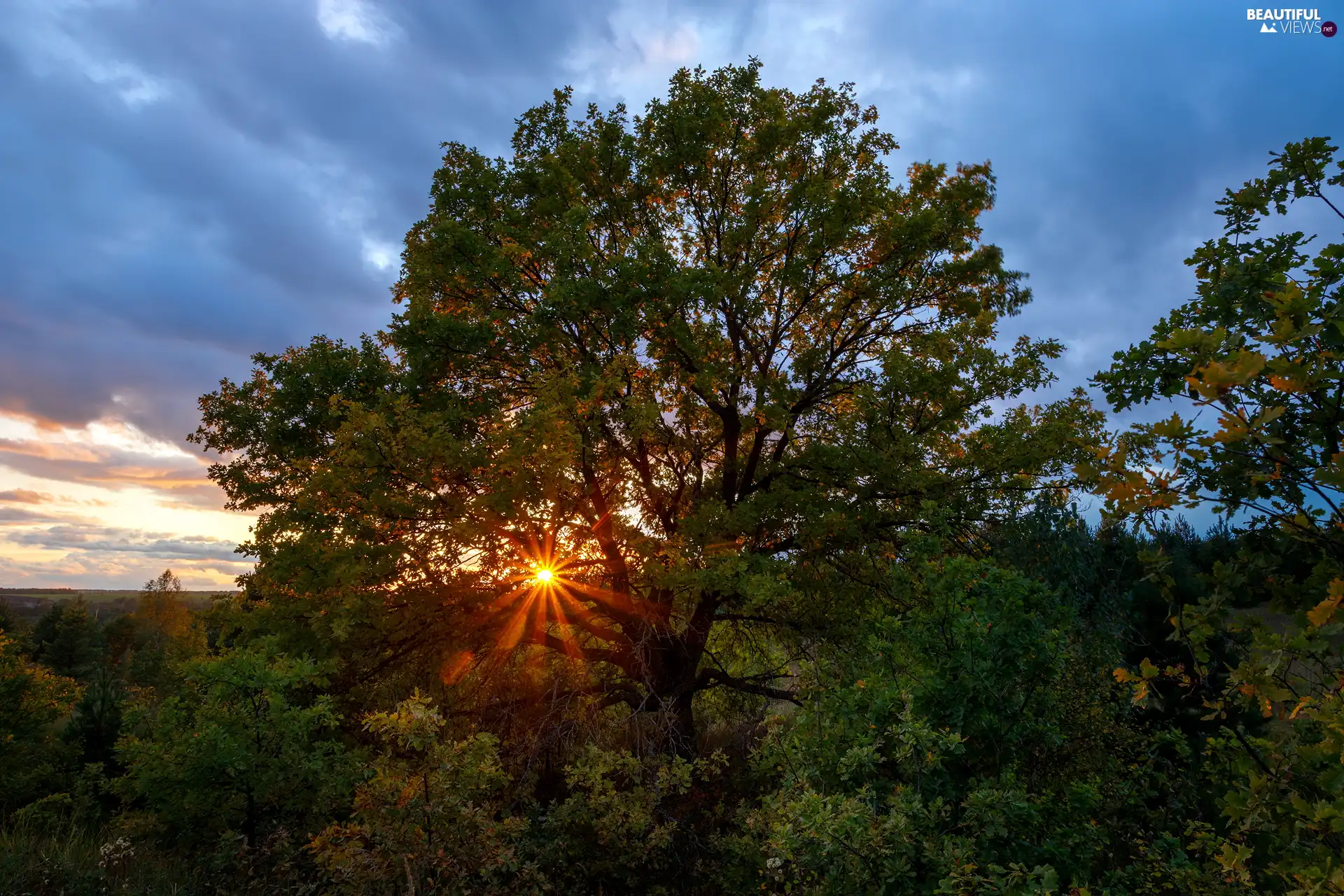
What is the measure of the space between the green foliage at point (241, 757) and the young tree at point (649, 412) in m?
1.03

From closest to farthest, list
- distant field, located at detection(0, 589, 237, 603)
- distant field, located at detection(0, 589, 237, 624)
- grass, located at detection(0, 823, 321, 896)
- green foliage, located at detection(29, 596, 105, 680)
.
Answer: grass, located at detection(0, 823, 321, 896)
green foliage, located at detection(29, 596, 105, 680)
distant field, located at detection(0, 589, 237, 624)
distant field, located at detection(0, 589, 237, 603)

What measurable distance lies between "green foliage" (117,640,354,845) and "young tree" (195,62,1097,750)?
1.03m

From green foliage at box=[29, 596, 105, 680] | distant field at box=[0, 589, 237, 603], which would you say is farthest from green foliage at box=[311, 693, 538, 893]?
distant field at box=[0, 589, 237, 603]

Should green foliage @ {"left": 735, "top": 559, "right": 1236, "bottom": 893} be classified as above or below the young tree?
below

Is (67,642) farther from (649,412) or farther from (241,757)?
(649,412)

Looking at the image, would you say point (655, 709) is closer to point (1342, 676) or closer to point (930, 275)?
point (930, 275)

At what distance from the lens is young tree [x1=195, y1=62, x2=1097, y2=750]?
9242 mm

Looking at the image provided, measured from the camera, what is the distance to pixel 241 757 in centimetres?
830

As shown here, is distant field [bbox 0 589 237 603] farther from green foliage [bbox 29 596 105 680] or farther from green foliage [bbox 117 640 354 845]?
green foliage [bbox 117 640 354 845]

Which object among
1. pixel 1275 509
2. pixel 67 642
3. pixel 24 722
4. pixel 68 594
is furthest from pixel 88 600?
pixel 1275 509

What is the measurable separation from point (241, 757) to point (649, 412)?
6.85 metres

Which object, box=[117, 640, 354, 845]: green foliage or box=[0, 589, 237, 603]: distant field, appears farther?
box=[0, 589, 237, 603]: distant field

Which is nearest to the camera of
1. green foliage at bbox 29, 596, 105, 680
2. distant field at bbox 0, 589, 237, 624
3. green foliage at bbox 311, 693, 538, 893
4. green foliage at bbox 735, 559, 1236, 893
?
green foliage at bbox 735, 559, 1236, 893

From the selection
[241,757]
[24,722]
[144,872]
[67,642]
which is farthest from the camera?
[67,642]
